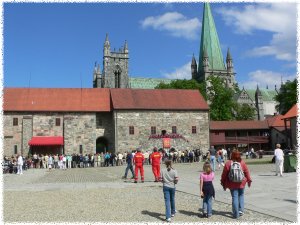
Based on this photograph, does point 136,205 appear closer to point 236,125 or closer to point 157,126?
point 157,126

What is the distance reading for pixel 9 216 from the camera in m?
9.24

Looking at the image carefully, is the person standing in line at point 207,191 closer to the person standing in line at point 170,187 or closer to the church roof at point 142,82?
the person standing in line at point 170,187

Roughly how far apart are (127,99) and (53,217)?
35.6m

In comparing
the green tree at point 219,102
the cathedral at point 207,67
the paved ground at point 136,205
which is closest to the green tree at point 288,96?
the green tree at point 219,102

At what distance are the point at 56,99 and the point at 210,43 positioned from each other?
65107mm

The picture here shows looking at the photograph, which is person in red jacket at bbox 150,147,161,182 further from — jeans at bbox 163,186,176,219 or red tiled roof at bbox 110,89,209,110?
red tiled roof at bbox 110,89,209,110

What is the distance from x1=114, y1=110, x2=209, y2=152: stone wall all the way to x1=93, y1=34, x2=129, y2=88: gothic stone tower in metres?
46.5

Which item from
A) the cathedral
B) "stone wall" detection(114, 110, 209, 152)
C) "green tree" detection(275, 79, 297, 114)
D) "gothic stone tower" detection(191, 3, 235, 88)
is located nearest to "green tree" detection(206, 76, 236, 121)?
"green tree" detection(275, 79, 297, 114)

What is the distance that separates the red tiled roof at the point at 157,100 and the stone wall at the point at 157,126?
634mm

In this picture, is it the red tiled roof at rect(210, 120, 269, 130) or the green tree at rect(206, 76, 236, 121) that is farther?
the green tree at rect(206, 76, 236, 121)

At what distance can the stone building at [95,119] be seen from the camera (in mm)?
41062

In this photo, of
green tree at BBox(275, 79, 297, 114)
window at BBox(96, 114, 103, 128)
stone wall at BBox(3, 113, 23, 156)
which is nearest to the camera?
stone wall at BBox(3, 113, 23, 156)

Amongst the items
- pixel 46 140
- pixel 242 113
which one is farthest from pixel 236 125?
pixel 46 140

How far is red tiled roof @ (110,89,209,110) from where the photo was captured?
143 feet
